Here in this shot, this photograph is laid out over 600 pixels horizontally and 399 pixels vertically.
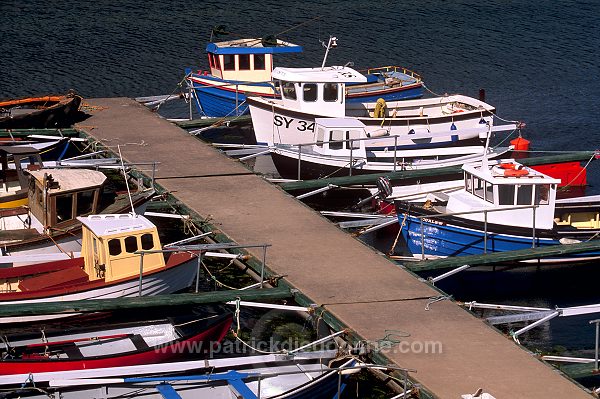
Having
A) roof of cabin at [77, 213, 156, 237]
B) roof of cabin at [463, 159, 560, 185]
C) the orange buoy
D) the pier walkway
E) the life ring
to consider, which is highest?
roof of cabin at [77, 213, 156, 237]

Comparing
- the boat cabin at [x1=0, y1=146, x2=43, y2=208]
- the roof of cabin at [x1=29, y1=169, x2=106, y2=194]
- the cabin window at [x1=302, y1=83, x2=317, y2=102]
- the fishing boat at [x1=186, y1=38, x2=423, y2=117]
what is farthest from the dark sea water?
the roof of cabin at [x1=29, y1=169, x2=106, y2=194]

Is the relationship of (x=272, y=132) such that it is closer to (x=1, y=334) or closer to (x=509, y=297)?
(x=509, y=297)

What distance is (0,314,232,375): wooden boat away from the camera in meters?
21.2

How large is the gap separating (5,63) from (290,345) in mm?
34028

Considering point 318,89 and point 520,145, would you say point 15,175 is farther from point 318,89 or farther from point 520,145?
point 520,145

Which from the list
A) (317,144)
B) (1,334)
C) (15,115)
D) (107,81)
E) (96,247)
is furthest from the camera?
(107,81)

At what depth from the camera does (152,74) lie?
52594mm

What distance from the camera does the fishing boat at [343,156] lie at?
119ft

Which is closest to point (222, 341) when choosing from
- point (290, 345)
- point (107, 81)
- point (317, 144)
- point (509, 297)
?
point (290, 345)

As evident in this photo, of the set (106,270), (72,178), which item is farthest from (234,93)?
(106,270)

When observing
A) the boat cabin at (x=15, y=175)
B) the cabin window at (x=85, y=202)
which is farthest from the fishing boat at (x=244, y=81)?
the cabin window at (x=85, y=202)

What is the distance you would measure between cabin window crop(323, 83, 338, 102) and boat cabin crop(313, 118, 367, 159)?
2.60 metres

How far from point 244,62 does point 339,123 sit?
368 inches

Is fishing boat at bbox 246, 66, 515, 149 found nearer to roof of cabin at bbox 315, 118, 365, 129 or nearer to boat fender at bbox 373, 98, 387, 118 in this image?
boat fender at bbox 373, 98, 387, 118
